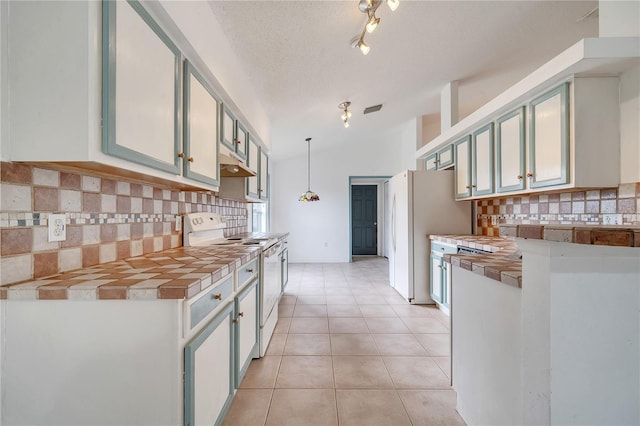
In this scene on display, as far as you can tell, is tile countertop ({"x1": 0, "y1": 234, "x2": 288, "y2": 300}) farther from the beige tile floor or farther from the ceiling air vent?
the ceiling air vent

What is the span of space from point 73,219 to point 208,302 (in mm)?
692

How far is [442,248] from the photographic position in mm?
3211

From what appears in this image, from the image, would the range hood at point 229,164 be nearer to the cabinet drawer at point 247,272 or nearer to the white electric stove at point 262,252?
the white electric stove at point 262,252

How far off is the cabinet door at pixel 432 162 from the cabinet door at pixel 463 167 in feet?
1.69

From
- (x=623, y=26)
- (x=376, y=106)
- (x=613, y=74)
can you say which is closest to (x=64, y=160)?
(x=623, y=26)

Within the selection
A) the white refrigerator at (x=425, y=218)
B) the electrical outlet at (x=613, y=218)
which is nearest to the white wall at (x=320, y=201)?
the white refrigerator at (x=425, y=218)

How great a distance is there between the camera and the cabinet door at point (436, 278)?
3201 mm

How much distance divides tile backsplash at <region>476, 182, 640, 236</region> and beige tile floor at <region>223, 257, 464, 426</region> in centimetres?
127

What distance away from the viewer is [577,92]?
6.18ft

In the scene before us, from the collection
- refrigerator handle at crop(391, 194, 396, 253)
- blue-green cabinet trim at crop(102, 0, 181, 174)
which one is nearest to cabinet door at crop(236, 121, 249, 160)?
blue-green cabinet trim at crop(102, 0, 181, 174)

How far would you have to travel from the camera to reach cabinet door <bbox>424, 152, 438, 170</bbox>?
4.03 m

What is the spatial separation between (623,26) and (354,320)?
3042mm

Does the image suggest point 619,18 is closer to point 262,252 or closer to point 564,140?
point 564,140

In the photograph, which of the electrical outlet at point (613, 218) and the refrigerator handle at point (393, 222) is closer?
the electrical outlet at point (613, 218)
